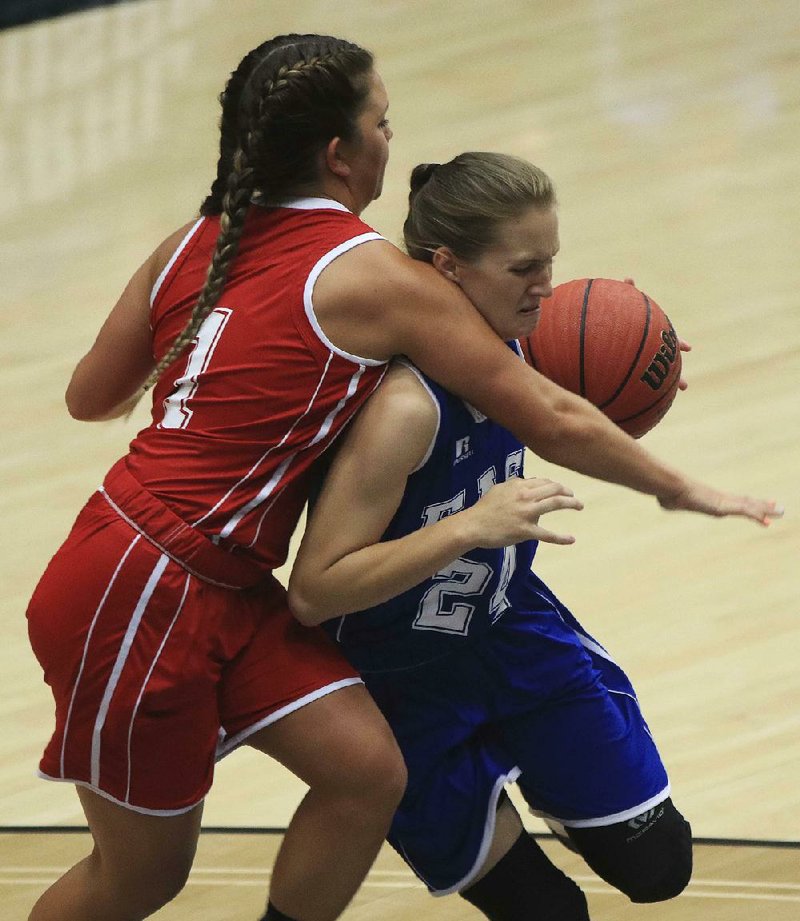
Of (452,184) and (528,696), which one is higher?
(452,184)

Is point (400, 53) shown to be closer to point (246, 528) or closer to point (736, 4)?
point (736, 4)

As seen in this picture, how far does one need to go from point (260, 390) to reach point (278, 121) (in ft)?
1.16

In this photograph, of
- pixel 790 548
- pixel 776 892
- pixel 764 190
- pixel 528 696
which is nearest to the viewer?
pixel 528 696

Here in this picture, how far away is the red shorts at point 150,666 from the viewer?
2.42 meters

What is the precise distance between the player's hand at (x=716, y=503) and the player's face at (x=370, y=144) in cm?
61

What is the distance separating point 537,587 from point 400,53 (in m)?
6.86

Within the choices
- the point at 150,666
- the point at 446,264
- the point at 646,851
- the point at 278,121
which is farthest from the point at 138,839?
the point at 278,121

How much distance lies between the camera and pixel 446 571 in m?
2.54

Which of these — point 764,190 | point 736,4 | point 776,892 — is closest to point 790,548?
point 776,892

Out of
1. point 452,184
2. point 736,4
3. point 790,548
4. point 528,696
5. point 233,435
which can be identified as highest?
point 452,184

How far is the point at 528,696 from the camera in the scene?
2.66 meters

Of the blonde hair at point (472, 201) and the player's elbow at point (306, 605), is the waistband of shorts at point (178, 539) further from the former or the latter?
the blonde hair at point (472, 201)

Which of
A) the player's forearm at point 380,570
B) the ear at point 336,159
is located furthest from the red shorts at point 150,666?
the ear at point 336,159

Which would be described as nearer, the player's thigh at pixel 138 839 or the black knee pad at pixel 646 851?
the player's thigh at pixel 138 839
